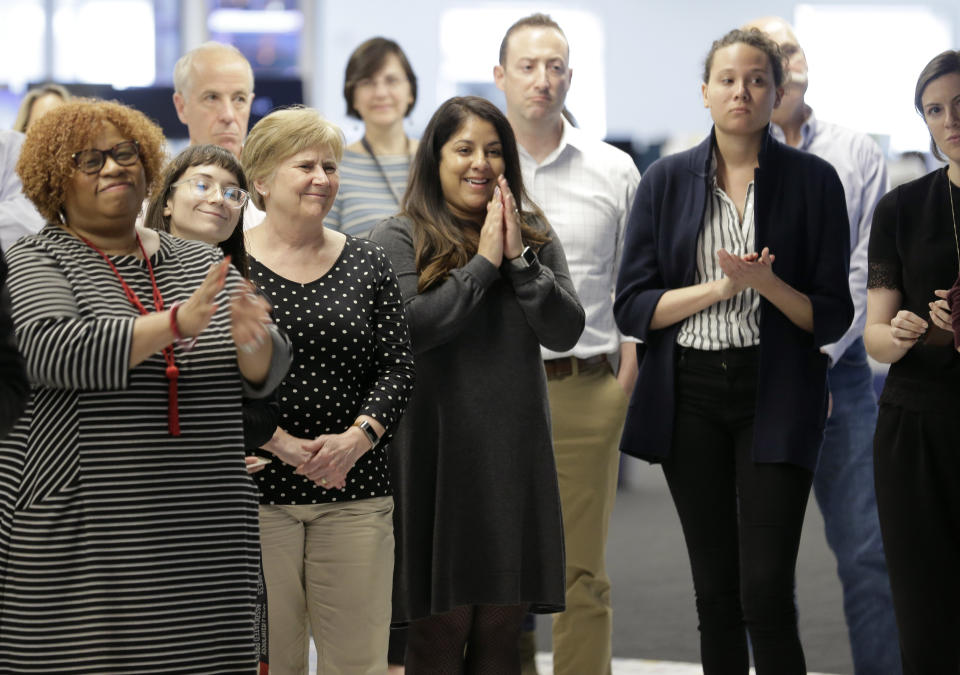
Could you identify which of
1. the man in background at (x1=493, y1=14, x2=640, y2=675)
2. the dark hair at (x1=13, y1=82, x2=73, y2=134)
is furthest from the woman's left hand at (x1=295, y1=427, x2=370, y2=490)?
the dark hair at (x1=13, y1=82, x2=73, y2=134)

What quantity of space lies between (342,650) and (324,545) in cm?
22

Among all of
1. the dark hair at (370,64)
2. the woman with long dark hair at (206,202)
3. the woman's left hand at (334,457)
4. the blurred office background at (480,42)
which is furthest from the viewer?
the blurred office background at (480,42)

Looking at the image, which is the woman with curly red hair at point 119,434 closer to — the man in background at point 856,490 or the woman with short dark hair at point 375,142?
the woman with short dark hair at point 375,142

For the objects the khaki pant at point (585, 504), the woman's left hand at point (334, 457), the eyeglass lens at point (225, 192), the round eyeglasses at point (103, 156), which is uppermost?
the round eyeglasses at point (103, 156)

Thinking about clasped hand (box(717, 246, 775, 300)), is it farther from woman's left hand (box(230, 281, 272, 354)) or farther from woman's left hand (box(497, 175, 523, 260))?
woman's left hand (box(230, 281, 272, 354))

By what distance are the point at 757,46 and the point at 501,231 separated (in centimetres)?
78

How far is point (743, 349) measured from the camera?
2914 millimetres

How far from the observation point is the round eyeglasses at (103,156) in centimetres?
197

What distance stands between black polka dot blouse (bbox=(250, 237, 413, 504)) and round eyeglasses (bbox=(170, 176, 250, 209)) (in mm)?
141

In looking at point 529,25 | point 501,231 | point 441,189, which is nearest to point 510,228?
point 501,231

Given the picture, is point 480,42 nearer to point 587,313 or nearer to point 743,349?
point 587,313

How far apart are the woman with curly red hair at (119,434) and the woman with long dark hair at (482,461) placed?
0.79 metres

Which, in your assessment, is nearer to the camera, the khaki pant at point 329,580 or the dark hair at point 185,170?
the khaki pant at point 329,580

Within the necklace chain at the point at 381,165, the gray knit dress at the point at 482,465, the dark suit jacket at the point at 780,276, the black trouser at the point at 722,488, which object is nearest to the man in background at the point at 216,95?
the necklace chain at the point at 381,165
